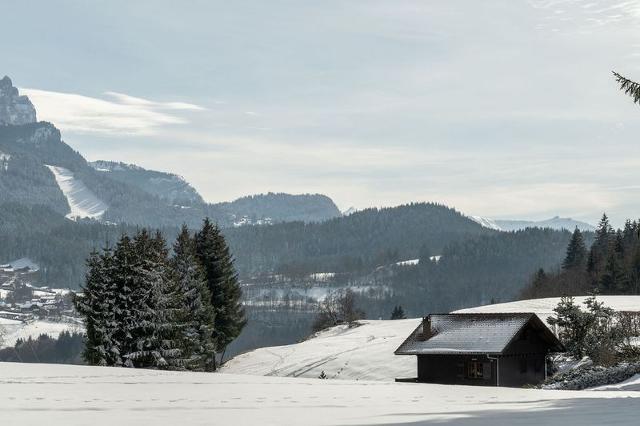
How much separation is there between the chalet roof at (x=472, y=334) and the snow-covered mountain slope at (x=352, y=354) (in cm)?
Result: 966

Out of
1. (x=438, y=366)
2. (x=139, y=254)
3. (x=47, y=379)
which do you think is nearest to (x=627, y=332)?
(x=438, y=366)

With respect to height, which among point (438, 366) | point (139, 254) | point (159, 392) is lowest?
point (438, 366)

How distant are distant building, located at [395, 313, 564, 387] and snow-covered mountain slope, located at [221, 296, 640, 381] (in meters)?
10.3

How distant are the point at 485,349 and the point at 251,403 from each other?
138 ft

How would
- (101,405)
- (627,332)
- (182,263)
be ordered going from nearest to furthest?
Answer: (101,405) < (627,332) < (182,263)

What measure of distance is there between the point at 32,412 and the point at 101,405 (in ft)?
4.85

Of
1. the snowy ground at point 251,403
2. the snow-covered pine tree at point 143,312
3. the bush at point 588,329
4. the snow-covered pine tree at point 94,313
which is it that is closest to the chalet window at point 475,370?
the bush at point 588,329

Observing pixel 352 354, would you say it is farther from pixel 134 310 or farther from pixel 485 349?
pixel 134 310

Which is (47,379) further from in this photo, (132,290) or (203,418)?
(132,290)

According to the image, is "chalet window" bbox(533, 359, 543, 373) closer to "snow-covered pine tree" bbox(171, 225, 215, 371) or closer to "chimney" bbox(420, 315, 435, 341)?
"chimney" bbox(420, 315, 435, 341)

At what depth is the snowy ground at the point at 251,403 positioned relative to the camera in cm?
1095

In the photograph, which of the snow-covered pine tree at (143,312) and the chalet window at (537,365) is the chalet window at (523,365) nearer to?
the chalet window at (537,365)

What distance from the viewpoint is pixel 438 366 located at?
184 feet

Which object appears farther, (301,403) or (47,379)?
(47,379)
